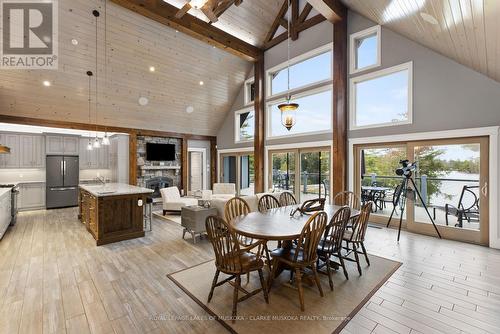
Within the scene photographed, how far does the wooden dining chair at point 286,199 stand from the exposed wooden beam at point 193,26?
178 inches

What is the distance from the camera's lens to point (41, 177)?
729 centimetres

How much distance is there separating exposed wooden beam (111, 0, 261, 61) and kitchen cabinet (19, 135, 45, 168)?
5315mm

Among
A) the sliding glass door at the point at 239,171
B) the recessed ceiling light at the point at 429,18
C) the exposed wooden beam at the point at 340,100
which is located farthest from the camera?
the sliding glass door at the point at 239,171

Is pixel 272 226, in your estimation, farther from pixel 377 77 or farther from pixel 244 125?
pixel 244 125

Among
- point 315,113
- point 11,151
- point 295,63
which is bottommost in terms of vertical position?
point 11,151

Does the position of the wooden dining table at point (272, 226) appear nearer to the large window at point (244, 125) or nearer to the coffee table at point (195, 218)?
the coffee table at point (195, 218)

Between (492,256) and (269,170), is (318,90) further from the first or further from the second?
(492,256)

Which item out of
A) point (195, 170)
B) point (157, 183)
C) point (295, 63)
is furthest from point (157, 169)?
point (295, 63)

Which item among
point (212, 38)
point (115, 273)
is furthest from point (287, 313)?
point (212, 38)

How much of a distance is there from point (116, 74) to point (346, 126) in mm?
6109

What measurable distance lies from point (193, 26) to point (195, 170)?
18.3ft

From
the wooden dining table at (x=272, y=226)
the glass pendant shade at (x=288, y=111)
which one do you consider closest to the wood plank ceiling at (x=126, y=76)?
the glass pendant shade at (x=288, y=111)

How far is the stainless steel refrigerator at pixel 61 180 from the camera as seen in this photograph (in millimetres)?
7211

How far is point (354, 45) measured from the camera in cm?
559
